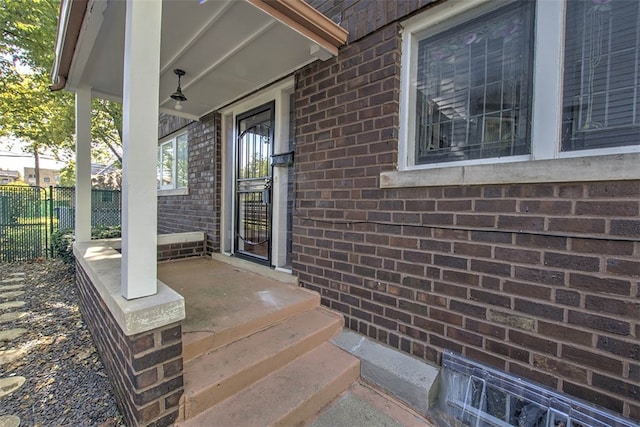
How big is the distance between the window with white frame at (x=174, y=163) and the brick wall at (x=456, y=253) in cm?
349

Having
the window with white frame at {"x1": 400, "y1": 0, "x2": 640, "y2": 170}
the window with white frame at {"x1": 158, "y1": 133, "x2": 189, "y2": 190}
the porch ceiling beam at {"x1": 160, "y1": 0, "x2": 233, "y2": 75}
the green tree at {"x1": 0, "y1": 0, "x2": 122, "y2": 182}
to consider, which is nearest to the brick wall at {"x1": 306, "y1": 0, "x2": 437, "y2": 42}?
the window with white frame at {"x1": 400, "y1": 0, "x2": 640, "y2": 170}

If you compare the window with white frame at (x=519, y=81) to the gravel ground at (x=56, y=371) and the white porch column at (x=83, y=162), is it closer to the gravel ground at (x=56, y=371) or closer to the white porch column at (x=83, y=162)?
the gravel ground at (x=56, y=371)

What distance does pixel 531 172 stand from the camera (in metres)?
1.62

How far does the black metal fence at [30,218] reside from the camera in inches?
244

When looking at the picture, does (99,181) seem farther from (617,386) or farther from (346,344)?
(617,386)

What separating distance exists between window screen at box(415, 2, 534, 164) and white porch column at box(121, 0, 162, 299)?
1.81 m

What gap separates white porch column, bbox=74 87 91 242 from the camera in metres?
3.39

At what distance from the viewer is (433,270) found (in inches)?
80.3

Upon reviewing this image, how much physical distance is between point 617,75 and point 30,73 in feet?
35.4

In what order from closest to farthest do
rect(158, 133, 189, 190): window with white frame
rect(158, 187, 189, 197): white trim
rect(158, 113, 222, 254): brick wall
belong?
rect(158, 113, 222, 254): brick wall
rect(158, 187, 189, 197): white trim
rect(158, 133, 189, 190): window with white frame

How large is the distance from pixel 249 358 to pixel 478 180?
73.8 inches

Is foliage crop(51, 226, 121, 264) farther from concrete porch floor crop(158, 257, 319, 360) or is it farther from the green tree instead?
the green tree

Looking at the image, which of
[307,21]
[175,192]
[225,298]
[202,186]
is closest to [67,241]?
[175,192]

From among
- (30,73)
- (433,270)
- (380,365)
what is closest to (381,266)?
(433,270)
